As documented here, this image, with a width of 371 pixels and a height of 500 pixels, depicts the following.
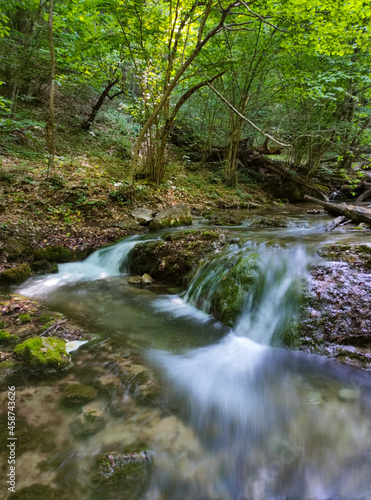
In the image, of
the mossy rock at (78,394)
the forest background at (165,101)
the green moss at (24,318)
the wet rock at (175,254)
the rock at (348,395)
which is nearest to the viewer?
the mossy rock at (78,394)

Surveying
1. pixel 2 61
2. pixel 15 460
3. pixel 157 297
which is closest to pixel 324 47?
pixel 157 297

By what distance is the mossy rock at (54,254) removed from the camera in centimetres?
587

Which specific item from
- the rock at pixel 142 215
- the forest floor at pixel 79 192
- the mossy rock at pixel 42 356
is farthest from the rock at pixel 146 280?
the mossy rock at pixel 42 356

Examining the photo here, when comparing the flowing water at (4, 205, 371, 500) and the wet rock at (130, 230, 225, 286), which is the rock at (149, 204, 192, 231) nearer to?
the wet rock at (130, 230, 225, 286)

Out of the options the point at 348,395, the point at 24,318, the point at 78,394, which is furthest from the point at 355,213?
the point at 24,318

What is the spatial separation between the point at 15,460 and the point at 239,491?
1.56 metres

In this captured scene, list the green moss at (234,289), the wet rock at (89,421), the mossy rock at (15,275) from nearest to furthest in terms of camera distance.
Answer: the wet rock at (89,421) < the green moss at (234,289) < the mossy rock at (15,275)

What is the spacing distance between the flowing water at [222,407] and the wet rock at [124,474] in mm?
16

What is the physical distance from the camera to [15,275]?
16.5ft

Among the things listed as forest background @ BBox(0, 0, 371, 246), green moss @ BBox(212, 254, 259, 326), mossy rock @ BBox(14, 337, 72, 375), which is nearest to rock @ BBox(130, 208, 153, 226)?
forest background @ BBox(0, 0, 371, 246)

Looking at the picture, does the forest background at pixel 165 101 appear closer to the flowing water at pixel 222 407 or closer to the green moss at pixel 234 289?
the green moss at pixel 234 289

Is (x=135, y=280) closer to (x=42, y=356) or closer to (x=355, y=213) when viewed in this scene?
(x=42, y=356)

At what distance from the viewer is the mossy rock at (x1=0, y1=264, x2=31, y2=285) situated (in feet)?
16.3

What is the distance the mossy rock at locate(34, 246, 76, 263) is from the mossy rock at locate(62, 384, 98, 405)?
4.06 meters
